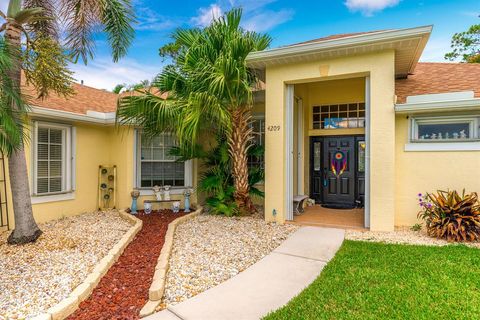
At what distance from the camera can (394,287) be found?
3.71 metres

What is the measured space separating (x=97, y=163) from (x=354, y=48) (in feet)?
27.2

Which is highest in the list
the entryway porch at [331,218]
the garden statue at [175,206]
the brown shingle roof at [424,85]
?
the brown shingle roof at [424,85]

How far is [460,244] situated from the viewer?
5.51 meters

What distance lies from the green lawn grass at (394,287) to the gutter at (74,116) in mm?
6828

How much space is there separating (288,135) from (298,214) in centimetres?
248

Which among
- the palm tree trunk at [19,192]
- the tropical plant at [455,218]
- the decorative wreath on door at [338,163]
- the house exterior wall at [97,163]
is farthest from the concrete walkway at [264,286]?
the house exterior wall at [97,163]

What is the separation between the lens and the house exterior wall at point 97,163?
27.9ft

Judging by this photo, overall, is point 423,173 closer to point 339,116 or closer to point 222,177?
point 339,116

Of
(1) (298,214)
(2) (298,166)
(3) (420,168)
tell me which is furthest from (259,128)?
(3) (420,168)

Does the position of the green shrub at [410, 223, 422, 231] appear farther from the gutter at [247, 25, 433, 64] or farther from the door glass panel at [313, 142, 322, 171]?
the gutter at [247, 25, 433, 64]

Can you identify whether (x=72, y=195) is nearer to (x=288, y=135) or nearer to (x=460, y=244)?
(x=288, y=135)

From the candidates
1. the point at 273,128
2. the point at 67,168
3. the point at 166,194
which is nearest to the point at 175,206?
the point at 166,194

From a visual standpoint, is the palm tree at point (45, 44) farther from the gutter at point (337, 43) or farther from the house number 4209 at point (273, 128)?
the house number 4209 at point (273, 128)

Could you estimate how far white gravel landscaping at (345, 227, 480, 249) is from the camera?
225 inches
